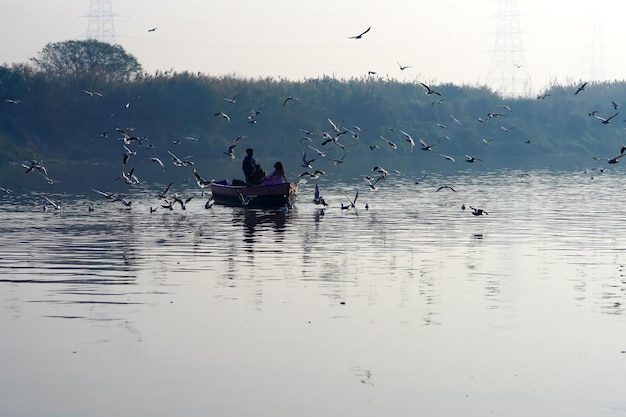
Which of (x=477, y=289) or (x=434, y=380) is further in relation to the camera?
(x=477, y=289)

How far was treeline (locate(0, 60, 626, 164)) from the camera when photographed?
84688 mm

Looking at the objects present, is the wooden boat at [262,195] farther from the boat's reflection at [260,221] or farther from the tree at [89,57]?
→ the tree at [89,57]

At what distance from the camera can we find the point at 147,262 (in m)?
24.8

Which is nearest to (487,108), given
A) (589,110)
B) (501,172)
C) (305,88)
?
(589,110)

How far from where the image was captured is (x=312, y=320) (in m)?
17.9

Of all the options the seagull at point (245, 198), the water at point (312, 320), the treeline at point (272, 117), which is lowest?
the water at point (312, 320)

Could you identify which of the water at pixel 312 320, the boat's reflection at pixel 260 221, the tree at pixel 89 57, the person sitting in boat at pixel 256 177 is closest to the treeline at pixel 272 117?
the tree at pixel 89 57

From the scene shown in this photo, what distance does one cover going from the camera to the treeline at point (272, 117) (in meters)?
84.7

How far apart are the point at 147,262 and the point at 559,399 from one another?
41.9 feet

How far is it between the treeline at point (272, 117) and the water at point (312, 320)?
46996 mm

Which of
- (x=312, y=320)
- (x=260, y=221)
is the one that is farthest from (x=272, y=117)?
(x=312, y=320)

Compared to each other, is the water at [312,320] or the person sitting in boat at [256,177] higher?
the person sitting in boat at [256,177]

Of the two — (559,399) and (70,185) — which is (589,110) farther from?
(559,399)

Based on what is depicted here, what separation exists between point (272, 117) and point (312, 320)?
248 ft
